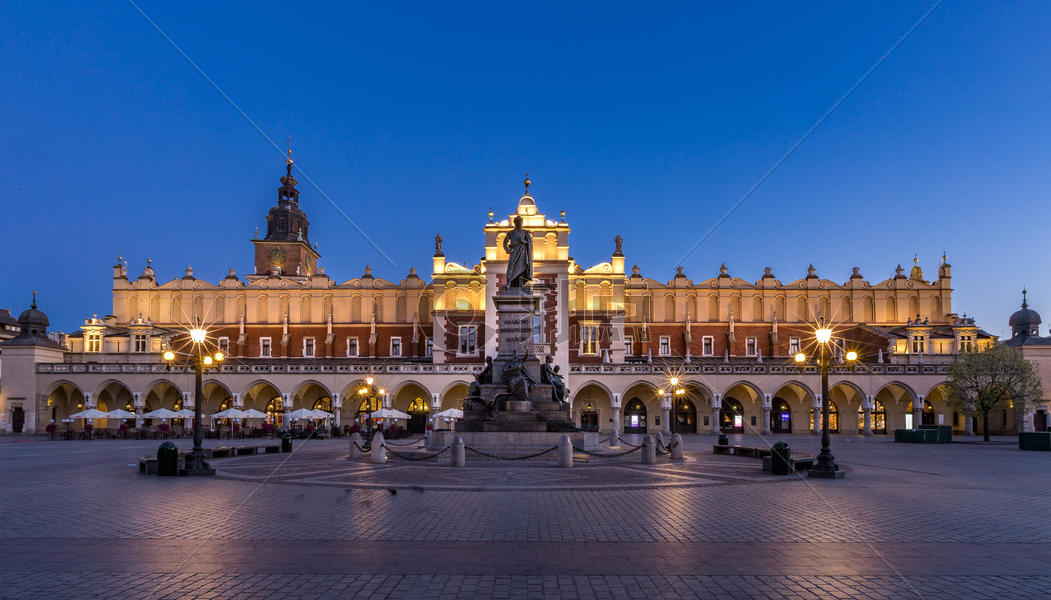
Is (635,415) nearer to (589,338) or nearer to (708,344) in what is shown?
(589,338)

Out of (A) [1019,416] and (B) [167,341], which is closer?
(A) [1019,416]

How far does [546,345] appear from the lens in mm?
60906

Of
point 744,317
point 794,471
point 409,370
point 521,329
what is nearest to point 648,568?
point 794,471

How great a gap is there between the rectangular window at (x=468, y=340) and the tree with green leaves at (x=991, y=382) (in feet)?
128

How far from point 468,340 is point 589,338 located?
11271 millimetres

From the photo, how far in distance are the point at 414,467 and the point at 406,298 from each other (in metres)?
49.4

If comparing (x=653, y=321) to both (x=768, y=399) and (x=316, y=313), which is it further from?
(x=316, y=313)

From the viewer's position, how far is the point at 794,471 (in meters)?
22.5

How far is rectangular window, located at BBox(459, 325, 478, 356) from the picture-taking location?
A: 65750mm

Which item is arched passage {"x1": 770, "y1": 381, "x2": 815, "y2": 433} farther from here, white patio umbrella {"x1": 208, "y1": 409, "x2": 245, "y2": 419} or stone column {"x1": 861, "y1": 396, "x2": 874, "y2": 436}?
white patio umbrella {"x1": 208, "y1": 409, "x2": 245, "y2": 419}

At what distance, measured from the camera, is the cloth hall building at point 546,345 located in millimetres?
58750

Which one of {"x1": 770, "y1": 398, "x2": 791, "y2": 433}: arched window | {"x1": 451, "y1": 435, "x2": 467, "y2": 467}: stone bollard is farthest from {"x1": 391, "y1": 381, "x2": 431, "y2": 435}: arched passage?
{"x1": 451, "y1": 435, "x2": 467, "y2": 467}: stone bollard

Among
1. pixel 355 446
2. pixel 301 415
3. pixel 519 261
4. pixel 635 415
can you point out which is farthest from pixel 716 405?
pixel 355 446

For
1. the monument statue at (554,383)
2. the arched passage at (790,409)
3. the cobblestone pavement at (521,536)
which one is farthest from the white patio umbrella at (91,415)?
the arched passage at (790,409)
